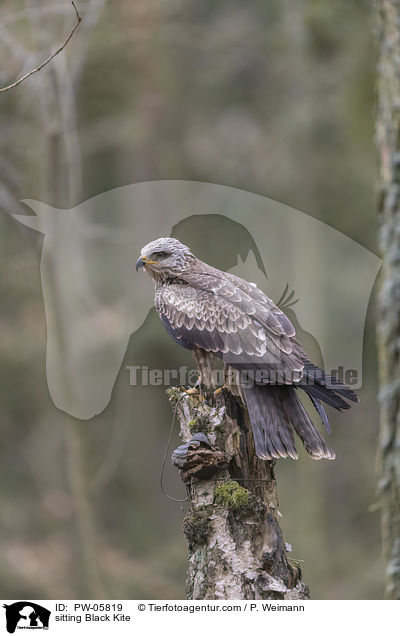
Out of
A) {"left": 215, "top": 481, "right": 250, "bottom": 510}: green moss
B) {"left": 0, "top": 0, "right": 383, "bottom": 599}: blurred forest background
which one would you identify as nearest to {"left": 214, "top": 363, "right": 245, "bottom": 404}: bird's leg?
{"left": 215, "top": 481, "right": 250, "bottom": 510}: green moss

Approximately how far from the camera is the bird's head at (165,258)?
4215 mm

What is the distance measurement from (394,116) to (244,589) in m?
2.47

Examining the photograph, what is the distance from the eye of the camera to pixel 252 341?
3.71m

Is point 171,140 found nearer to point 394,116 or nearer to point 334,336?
point 334,336

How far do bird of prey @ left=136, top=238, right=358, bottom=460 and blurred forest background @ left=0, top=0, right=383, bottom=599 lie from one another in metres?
2.86

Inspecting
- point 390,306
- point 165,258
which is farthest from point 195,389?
point 390,306

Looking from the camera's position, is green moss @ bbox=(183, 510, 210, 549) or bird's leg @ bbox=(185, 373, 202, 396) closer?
green moss @ bbox=(183, 510, 210, 549)

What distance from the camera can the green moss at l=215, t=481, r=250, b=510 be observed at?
3561 millimetres

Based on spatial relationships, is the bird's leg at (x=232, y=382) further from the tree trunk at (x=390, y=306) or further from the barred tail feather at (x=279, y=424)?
the tree trunk at (x=390, y=306)

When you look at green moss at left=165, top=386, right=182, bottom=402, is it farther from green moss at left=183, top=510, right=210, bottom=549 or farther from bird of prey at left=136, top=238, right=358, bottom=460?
green moss at left=183, top=510, right=210, bottom=549

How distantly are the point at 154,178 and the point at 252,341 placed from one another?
20.5 feet

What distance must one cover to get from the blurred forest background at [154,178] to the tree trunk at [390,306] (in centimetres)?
394

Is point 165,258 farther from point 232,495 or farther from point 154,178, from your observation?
point 154,178
